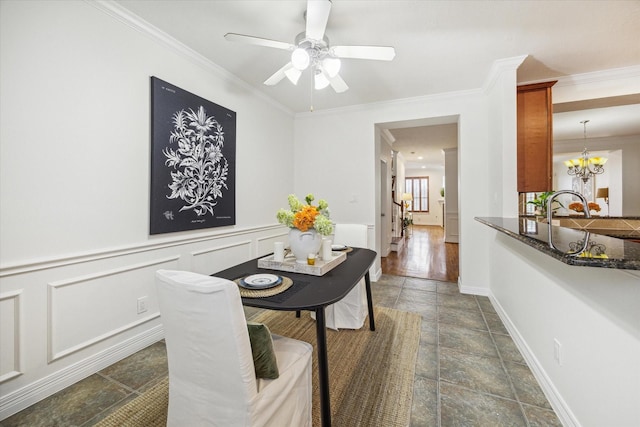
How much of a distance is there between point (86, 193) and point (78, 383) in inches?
48.1

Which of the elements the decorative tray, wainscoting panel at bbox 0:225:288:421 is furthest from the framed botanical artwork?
the decorative tray

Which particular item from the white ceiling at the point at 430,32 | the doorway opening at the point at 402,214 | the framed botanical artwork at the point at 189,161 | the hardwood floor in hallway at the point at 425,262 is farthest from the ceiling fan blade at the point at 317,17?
the hardwood floor in hallway at the point at 425,262

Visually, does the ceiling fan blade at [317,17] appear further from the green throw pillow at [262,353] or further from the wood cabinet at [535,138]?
the wood cabinet at [535,138]

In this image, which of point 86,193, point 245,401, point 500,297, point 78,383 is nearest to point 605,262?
point 245,401

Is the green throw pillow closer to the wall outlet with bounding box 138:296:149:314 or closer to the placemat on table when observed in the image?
the placemat on table

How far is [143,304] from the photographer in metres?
2.12

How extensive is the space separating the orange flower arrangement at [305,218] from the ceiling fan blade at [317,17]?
115cm

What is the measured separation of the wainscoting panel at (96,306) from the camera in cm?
163

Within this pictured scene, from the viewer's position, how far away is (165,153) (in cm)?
220

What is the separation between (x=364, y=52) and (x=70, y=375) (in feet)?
9.36

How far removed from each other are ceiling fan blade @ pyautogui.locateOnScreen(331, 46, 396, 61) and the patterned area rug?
2144mm

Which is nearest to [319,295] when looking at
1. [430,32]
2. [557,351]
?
[557,351]

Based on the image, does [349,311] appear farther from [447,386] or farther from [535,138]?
[535,138]

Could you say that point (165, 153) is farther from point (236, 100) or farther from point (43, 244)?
point (236, 100)
